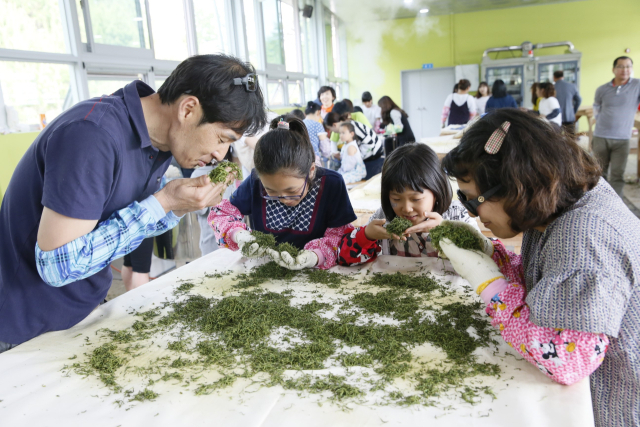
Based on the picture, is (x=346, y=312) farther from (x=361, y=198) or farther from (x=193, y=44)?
(x=193, y=44)

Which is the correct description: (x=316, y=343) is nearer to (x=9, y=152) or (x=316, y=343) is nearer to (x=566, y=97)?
(x=9, y=152)

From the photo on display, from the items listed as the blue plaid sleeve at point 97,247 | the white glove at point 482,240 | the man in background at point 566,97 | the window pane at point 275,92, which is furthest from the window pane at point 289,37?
the blue plaid sleeve at point 97,247

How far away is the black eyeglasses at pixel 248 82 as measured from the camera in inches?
55.4

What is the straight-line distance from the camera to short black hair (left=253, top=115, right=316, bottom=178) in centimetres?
197

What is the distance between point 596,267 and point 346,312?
742mm

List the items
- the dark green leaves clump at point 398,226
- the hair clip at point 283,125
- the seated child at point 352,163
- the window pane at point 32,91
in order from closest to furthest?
the dark green leaves clump at point 398,226 → the hair clip at point 283,125 → the window pane at point 32,91 → the seated child at point 352,163

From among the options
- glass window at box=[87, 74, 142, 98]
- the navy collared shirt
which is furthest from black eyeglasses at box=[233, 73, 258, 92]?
glass window at box=[87, 74, 142, 98]

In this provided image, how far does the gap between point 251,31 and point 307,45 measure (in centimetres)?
340

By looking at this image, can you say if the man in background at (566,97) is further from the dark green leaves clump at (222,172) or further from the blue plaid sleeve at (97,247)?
the blue plaid sleeve at (97,247)

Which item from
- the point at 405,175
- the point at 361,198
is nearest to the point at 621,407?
the point at 405,175

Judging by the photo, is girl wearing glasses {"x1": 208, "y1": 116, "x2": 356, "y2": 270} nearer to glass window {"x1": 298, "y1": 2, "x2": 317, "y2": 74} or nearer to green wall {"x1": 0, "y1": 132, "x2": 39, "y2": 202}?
green wall {"x1": 0, "y1": 132, "x2": 39, "y2": 202}

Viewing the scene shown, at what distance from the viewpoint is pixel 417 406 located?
991 mm

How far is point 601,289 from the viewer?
99 centimetres

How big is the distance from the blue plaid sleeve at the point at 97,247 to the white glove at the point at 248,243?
608mm
